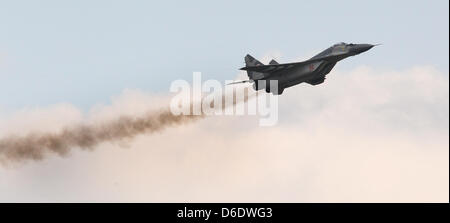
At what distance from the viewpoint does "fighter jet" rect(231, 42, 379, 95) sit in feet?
421

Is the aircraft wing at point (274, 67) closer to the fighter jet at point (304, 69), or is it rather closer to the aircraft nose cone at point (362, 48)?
the fighter jet at point (304, 69)

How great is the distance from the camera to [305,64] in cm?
12850

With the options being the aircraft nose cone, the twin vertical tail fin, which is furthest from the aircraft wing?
the twin vertical tail fin

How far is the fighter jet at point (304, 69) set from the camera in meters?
128

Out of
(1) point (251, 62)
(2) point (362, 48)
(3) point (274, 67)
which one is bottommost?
(3) point (274, 67)

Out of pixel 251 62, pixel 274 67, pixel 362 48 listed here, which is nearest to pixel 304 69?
pixel 274 67

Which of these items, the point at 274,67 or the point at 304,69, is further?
the point at 274,67

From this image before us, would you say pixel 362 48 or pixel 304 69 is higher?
pixel 362 48

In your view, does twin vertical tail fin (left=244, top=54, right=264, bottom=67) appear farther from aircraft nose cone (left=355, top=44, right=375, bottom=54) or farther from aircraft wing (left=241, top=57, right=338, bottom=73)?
aircraft nose cone (left=355, top=44, right=375, bottom=54)

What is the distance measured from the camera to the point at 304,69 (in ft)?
421

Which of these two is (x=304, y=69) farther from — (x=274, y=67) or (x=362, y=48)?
(x=362, y=48)
